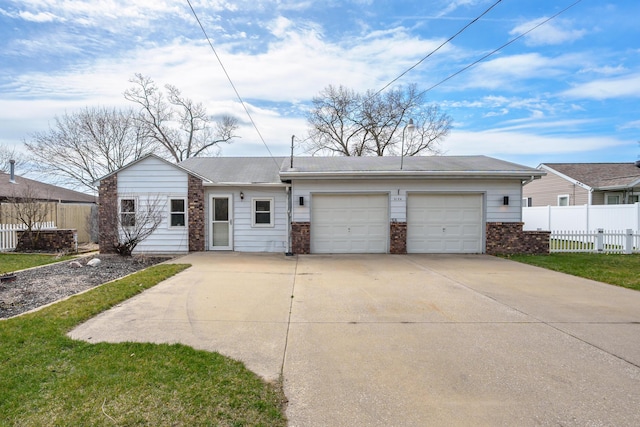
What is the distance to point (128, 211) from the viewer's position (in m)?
12.1

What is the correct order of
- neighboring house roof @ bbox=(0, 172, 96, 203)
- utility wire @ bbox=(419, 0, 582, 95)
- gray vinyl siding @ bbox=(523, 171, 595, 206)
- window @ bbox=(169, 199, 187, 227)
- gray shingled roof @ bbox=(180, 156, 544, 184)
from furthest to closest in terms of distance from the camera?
1. gray vinyl siding @ bbox=(523, 171, 595, 206)
2. neighboring house roof @ bbox=(0, 172, 96, 203)
3. window @ bbox=(169, 199, 187, 227)
4. gray shingled roof @ bbox=(180, 156, 544, 184)
5. utility wire @ bbox=(419, 0, 582, 95)

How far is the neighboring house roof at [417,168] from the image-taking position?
11.4 m

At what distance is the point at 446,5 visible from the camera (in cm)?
852

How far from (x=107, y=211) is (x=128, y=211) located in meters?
0.63

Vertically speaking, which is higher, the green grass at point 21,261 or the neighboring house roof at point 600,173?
the neighboring house roof at point 600,173

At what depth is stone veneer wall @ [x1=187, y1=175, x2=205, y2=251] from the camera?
Answer: 39.4ft

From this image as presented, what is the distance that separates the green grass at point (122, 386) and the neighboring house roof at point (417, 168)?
8.20 metres

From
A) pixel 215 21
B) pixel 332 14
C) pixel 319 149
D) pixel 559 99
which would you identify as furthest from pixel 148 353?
pixel 319 149

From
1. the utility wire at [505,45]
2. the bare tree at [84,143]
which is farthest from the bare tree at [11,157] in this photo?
the utility wire at [505,45]

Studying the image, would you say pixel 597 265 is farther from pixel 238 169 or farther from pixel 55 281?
pixel 55 281

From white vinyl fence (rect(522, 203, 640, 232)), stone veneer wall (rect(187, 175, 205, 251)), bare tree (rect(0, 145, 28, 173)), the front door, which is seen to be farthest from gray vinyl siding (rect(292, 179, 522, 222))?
bare tree (rect(0, 145, 28, 173))

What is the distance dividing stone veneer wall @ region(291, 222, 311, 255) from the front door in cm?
230

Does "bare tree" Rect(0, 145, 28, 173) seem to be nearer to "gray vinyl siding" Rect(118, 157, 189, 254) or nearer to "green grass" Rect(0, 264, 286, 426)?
"gray vinyl siding" Rect(118, 157, 189, 254)

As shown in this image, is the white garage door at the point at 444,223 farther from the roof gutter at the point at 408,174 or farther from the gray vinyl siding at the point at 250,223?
the gray vinyl siding at the point at 250,223
